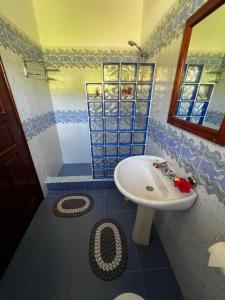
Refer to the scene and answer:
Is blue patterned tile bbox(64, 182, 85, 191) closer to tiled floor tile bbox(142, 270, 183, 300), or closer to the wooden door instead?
the wooden door

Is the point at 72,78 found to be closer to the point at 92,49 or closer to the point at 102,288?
the point at 92,49

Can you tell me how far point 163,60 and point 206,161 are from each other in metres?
0.95

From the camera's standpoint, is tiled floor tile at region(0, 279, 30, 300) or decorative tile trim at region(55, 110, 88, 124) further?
decorative tile trim at region(55, 110, 88, 124)

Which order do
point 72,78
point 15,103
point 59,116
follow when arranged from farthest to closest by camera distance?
point 59,116 → point 72,78 → point 15,103

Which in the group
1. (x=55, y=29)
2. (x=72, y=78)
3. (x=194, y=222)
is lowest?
(x=194, y=222)

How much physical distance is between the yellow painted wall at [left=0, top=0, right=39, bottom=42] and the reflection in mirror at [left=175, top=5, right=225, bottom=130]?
1.62 metres

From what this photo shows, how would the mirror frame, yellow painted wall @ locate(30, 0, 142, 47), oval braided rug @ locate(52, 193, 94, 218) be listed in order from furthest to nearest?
yellow painted wall @ locate(30, 0, 142, 47) → oval braided rug @ locate(52, 193, 94, 218) → the mirror frame

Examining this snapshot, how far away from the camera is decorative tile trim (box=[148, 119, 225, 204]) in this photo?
2.01 feet

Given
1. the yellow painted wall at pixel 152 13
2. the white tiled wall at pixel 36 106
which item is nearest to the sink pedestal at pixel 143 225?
the white tiled wall at pixel 36 106

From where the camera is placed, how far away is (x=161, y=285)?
97 centimetres

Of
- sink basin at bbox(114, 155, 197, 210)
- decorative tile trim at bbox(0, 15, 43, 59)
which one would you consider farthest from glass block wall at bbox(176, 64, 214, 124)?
decorative tile trim at bbox(0, 15, 43, 59)

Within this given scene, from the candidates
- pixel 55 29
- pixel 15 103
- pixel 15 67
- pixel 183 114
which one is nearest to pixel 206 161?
pixel 183 114

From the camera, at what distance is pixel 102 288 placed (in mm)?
954

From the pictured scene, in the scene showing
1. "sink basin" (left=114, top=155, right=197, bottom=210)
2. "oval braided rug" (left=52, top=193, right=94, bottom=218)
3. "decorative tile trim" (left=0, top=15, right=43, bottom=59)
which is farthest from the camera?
"oval braided rug" (left=52, top=193, right=94, bottom=218)
